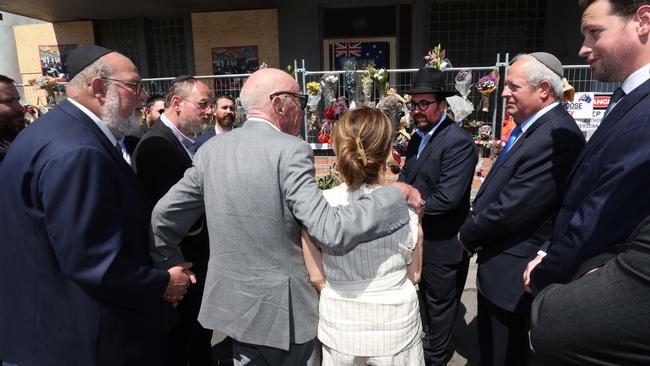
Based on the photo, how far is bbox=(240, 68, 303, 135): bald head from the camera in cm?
192

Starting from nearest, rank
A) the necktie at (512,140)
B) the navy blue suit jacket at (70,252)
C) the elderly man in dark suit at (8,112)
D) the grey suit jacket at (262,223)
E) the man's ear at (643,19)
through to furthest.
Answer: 1. the man's ear at (643,19)
2. the navy blue suit jacket at (70,252)
3. the grey suit jacket at (262,223)
4. the necktie at (512,140)
5. the elderly man in dark suit at (8,112)

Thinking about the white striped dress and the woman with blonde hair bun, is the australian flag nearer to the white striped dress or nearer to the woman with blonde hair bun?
the woman with blonde hair bun

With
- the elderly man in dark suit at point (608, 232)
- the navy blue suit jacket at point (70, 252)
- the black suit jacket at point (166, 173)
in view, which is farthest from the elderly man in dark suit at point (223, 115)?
the elderly man in dark suit at point (608, 232)

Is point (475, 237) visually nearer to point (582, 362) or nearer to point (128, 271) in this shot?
Answer: point (582, 362)

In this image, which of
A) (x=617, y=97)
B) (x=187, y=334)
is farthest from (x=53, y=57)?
(x=617, y=97)

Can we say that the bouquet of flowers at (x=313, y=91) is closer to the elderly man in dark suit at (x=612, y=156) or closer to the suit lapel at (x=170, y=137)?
the suit lapel at (x=170, y=137)

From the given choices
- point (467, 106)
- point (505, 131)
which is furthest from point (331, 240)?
point (505, 131)

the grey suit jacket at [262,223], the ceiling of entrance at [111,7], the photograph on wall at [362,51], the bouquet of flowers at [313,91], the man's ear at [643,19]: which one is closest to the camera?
the man's ear at [643,19]

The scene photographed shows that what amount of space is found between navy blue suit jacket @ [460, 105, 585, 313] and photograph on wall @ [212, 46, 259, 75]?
9715 mm

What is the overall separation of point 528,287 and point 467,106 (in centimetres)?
396

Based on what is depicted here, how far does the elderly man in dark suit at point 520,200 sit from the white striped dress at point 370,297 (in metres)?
0.80

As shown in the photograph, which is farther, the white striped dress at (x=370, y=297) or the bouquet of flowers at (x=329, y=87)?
the bouquet of flowers at (x=329, y=87)

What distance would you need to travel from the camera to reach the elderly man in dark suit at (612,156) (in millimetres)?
1243

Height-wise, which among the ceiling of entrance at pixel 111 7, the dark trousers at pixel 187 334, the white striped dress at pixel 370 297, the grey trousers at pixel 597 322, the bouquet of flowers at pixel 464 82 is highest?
the ceiling of entrance at pixel 111 7
